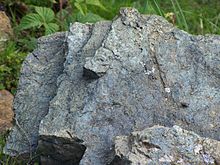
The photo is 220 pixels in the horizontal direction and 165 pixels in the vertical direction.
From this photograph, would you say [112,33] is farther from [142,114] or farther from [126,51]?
[142,114]

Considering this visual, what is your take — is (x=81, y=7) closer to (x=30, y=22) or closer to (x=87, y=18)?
(x=87, y=18)

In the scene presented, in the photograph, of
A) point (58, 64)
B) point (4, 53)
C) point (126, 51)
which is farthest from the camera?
point (4, 53)

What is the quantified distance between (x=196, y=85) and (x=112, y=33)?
1.64 feet

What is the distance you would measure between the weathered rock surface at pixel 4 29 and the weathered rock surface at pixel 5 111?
0.75 m

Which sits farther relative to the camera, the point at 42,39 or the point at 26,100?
the point at 42,39

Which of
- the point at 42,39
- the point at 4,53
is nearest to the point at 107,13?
the point at 4,53

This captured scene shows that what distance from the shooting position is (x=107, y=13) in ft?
18.8

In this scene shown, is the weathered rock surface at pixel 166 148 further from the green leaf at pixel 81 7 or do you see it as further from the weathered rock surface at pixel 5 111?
the green leaf at pixel 81 7

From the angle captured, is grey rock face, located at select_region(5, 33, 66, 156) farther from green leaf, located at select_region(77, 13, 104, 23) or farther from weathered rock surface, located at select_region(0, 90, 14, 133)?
green leaf, located at select_region(77, 13, 104, 23)

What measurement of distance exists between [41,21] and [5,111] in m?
0.82

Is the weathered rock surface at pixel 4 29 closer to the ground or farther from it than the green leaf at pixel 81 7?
closer to the ground

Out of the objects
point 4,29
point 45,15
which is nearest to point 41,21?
point 45,15

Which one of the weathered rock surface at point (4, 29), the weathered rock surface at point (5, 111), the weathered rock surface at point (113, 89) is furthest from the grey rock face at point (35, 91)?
the weathered rock surface at point (4, 29)

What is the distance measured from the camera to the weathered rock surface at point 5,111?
3938 millimetres
